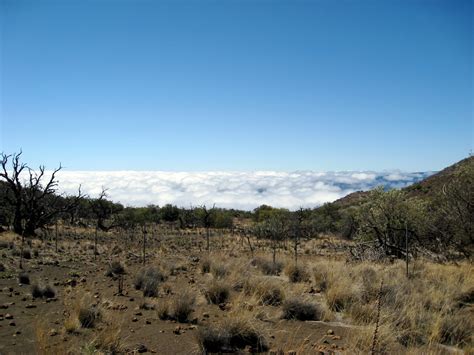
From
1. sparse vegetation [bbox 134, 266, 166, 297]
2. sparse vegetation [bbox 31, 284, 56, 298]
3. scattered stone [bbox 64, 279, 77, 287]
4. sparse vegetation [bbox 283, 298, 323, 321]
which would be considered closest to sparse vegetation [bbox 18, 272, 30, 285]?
scattered stone [bbox 64, 279, 77, 287]

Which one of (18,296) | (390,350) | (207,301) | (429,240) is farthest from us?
(429,240)

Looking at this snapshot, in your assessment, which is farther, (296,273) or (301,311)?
(296,273)

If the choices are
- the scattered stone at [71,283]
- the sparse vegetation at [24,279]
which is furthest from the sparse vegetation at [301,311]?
the sparse vegetation at [24,279]

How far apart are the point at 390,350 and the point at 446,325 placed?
5.18 ft

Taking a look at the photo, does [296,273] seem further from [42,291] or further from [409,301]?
[42,291]

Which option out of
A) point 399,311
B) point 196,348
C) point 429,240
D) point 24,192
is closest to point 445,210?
point 429,240

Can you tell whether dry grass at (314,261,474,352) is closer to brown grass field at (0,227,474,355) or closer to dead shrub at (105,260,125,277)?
brown grass field at (0,227,474,355)

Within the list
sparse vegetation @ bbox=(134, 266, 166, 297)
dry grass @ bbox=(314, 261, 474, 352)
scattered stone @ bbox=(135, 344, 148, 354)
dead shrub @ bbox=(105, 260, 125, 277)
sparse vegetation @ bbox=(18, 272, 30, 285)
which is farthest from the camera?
dead shrub @ bbox=(105, 260, 125, 277)

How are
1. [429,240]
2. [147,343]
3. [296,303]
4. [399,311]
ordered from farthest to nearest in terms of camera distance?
[429,240], [296,303], [399,311], [147,343]

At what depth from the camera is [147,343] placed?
7000 millimetres

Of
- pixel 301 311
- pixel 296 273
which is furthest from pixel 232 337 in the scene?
pixel 296 273

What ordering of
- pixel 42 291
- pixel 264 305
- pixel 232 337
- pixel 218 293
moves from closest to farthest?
pixel 232 337
pixel 264 305
pixel 218 293
pixel 42 291

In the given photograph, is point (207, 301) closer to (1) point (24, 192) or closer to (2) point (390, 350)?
(2) point (390, 350)

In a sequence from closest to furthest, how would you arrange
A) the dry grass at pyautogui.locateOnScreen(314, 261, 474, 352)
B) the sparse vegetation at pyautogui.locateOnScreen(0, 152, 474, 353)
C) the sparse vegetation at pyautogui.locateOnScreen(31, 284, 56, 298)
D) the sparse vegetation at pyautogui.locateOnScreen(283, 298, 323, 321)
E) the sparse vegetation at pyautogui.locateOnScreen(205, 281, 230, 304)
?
the sparse vegetation at pyautogui.locateOnScreen(0, 152, 474, 353) → the dry grass at pyautogui.locateOnScreen(314, 261, 474, 352) → the sparse vegetation at pyautogui.locateOnScreen(283, 298, 323, 321) → the sparse vegetation at pyautogui.locateOnScreen(205, 281, 230, 304) → the sparse vegetation at pyautogui.locateOnScreen(31, 284, 56, 298)
